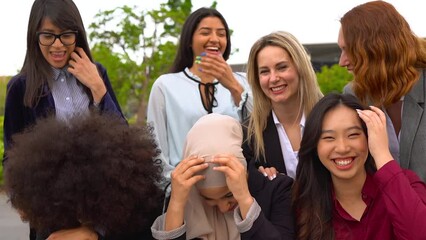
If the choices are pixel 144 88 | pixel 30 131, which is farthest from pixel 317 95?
pixel 144 88

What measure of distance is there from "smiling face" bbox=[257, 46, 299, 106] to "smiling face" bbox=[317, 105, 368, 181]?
45 cm

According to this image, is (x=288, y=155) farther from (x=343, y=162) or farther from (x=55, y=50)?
(x=55, y=50)

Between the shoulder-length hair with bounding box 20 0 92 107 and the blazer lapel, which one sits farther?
the shoulder-length hair with bounding box 20 0 92 107

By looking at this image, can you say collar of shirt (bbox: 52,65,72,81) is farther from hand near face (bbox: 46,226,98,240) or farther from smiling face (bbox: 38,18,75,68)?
hand near face (bbox: 46,226,98,240)

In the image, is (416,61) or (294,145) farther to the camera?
(294,145)

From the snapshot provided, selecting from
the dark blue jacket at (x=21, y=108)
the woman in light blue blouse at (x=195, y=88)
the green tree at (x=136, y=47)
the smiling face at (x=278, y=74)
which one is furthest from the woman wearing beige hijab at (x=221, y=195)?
the green tree at (x=136, y=47)

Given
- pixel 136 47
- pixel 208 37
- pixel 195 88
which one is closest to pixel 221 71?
pixel 195 88

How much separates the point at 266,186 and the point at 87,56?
125 cm

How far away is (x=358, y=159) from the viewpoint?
113 inches

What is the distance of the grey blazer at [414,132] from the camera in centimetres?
310

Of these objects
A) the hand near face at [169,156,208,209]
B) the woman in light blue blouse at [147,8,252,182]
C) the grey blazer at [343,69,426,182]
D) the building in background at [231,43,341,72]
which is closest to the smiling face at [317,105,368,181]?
the grey blazer at [343,69,426,182]

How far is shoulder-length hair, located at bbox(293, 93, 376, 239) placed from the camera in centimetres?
285

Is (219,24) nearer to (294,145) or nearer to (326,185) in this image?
(294,145)

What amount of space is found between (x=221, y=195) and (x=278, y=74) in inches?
31.5
